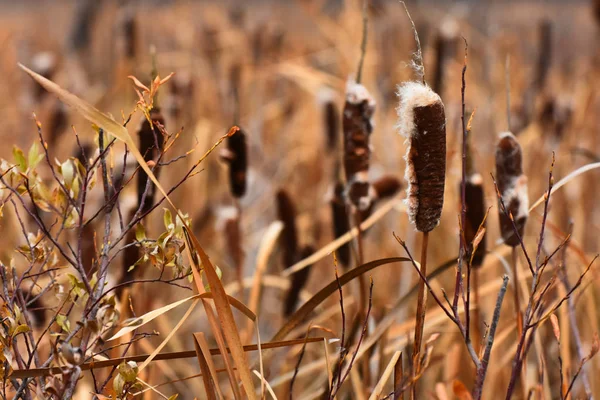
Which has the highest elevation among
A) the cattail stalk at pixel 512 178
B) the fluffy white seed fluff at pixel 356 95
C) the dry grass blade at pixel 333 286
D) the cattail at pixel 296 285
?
the fluffy white seed fluff at pixel 356 95

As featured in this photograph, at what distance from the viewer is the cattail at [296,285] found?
957mm

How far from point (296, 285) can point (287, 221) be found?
→ 0.09 m

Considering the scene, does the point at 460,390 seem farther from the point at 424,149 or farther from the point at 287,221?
the point at 287,221

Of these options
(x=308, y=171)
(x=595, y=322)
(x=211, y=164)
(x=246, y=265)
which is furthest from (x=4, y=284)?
(x=308, y=171)

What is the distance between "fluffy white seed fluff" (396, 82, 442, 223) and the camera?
1.45 feet

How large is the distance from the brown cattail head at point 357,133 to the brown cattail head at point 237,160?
0.15 m

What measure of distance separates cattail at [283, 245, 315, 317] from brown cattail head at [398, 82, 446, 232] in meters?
0.48

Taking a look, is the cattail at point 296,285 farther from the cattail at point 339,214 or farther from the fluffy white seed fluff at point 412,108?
the fluffy white seed fluff at point 412,108

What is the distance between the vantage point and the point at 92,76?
2.58 m

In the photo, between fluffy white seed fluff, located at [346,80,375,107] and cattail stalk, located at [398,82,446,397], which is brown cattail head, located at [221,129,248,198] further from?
cattail stalk, located at [398,82,446,397]

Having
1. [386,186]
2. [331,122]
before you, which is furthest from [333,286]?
[331,122]

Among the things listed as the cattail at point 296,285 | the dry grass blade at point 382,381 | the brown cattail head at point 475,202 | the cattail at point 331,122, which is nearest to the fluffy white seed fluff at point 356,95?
the brown cattail head at point 475,202

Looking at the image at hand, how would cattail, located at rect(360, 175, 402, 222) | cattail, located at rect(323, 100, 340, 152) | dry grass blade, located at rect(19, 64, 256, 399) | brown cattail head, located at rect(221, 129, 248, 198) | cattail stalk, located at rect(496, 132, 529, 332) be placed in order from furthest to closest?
cattail, located at rect(323, 100, 340, 152), cattail, located at rect(360, 175, 402, 222), brown cattail head, located at rect(221, 129, 248, 198), cattail stalk, located at rect(496, 132, 529, 332), dry grass blade, located at rect(19, 64, 256, 399)

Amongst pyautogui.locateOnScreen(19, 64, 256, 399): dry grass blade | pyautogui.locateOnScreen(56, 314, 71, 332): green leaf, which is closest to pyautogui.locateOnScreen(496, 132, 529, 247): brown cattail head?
pyautogui.locateOnScreen(19, 64, 256, 399): dry grass blade
